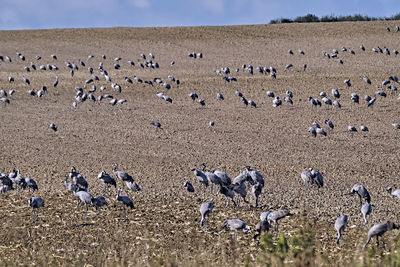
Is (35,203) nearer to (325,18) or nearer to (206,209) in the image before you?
(206,209)

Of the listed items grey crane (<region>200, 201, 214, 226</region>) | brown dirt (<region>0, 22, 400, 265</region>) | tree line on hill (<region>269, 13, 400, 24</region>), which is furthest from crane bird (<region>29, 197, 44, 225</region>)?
tree line on hill (<region>269, 13, 400, 24</region>)

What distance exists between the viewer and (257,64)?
54719mm

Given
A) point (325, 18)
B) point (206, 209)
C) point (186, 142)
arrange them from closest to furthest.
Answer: point (206, 209) → point (186, 142) → point (325, 18)

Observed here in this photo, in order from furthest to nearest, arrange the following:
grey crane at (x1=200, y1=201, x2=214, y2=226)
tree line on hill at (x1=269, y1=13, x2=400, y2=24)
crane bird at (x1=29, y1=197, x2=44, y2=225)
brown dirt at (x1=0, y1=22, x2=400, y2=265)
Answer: tree line on hill at (x1=269, y1=13, x2=400, y2=24) → crane bird at (x1=29, y1=197, x2=44, y2=225) → grey crane at (x1=200, y1=201, x2=214, y2=226) → brown dirt at (x1=0, y1=22, x2=400, y2=265)

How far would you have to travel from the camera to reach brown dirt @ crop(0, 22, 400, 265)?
49.6 ft

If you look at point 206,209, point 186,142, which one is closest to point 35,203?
point 206,209

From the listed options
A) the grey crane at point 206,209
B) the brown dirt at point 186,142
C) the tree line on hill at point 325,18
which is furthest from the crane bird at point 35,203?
the tree line on hill at point 325,18

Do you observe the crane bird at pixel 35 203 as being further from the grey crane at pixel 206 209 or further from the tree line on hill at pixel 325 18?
the tree line on hill at pixel 325 18

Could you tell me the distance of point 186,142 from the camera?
31453mm

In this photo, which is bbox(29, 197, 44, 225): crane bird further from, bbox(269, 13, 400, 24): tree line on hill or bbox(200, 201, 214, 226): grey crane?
bbox(269, 13, 400, 24): tree line on hill

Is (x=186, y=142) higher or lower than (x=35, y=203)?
higher

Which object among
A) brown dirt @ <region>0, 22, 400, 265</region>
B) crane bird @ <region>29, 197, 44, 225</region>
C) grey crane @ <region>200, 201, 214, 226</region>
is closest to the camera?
brown dirt @ <region>0, 22, 400, 265</region>

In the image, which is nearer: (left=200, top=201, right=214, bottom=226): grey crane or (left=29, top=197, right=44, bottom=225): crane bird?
(left=200, top=201, right=214, bottom=226): grey crane

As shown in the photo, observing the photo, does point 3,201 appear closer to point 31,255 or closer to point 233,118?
point 31,255
